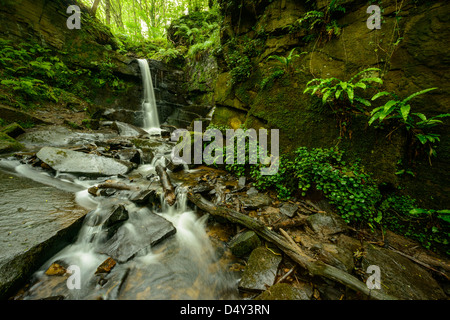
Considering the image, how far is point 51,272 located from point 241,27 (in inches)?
335

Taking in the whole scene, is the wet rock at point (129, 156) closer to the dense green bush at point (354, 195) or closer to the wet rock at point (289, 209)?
the dense green bush at point (354, 195)

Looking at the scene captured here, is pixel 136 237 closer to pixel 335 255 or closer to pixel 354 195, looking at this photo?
pixel 335 255

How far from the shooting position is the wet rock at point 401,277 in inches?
78.8

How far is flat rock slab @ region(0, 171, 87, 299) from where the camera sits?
2035mm

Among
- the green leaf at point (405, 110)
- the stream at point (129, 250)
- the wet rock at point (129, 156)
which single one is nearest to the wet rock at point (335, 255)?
the stream at point (129, 250)

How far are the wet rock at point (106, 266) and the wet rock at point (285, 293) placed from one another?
2.31 meters

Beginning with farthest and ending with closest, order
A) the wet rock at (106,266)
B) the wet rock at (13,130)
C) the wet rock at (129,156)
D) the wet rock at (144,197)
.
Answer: the wet rock at (129,156)
the wet rock at (13,130)
the wet rock at (144,197)
the wet rock at (106,266)

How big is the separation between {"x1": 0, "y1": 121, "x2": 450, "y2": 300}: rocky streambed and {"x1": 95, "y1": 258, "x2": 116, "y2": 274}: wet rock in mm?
14

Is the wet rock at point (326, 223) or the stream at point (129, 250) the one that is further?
the wet rock at point (326, 223)

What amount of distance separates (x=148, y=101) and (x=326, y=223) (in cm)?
1451

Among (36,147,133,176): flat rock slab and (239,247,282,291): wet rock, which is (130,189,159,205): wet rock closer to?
(36,147,133,176): flat rock slab

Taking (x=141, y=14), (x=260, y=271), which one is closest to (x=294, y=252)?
(x=260, y=271)
